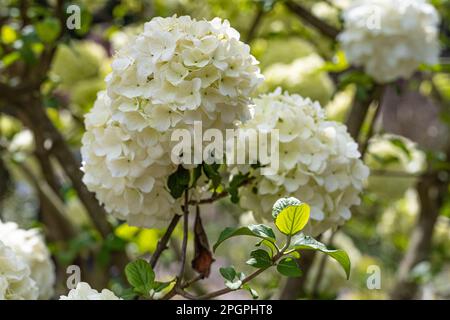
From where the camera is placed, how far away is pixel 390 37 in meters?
1.25

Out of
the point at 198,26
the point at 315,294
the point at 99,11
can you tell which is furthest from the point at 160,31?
the point at 99,11

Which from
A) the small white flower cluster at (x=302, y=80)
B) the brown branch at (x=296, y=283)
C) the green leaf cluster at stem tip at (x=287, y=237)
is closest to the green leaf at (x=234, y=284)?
the green leaf cluster at stem tip at (x=287, y=237)

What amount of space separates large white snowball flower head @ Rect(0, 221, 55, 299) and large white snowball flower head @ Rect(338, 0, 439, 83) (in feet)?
1.91

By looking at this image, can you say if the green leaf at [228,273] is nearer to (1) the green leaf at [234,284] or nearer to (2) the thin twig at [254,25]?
(1) the green leaf at [234,284]

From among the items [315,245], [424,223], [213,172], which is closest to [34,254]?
[213,172]

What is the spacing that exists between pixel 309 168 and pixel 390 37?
22.0 inches

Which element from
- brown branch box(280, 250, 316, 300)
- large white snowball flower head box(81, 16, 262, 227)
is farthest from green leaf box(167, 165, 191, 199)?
brown branch box(280, 250, 316, 300)

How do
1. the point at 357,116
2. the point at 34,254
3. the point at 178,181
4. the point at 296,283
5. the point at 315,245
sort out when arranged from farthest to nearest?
the point at 357,116 → the point at 296,283 → the point at 34,254 → the point at 178,181 → the point at 315,245

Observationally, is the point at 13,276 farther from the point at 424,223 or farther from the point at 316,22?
the point at 424,223

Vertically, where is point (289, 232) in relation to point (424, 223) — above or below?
above

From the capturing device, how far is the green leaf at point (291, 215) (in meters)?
0.62

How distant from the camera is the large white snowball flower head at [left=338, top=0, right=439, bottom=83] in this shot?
123 cm

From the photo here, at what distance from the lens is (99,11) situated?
Answer: 2.11 m
